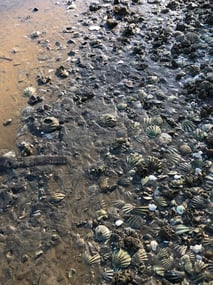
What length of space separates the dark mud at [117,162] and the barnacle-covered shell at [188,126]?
2 cm

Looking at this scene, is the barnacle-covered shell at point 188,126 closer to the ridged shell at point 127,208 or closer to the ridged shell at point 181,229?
the ridged shell at point 127,208

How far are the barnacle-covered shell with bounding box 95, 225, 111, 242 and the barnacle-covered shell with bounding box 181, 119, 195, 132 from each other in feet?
7.04

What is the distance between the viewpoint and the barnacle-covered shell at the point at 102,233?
15.6 feet

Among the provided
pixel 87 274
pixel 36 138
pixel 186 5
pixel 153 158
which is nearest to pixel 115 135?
pixel 153 158

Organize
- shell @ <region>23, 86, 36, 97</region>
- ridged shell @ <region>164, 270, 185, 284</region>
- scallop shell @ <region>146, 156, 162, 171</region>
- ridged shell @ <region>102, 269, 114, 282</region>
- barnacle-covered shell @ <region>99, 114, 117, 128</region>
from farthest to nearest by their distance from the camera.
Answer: shell @ <region>23, 86, 36, 97</region>
barnacle-covered shell @ <region>99, 114, 117, 128</region>
scallop shell @ <region>146, 156, 162, 171</region>
ridged shell @ <region>102, 269, 114, 282</region>
ridged shell @ <region>164, 270, 185, 284</region>

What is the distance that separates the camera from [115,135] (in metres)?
6.09

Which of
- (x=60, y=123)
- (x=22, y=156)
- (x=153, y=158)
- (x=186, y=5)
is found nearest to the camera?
(x=153, y=158)

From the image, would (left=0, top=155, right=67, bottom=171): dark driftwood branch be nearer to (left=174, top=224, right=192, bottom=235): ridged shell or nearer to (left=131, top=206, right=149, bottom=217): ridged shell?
(left=131, top=206, right=149, bottom=217): ridged shell

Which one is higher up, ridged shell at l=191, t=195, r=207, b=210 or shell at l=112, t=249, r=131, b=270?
ridged shell at l=191, t=195, r=207, b=210

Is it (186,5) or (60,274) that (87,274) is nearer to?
(60,274)

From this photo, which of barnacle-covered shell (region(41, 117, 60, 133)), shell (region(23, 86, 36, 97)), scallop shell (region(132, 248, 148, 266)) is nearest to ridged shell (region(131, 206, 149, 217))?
scallop shell (region(132, 248, 148, 266))

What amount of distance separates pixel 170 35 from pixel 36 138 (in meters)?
3.76

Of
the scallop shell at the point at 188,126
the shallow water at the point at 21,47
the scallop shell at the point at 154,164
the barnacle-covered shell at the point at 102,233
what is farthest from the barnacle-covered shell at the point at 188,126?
the shallow water at the point at 21,47

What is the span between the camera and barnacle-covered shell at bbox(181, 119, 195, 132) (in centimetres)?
592
